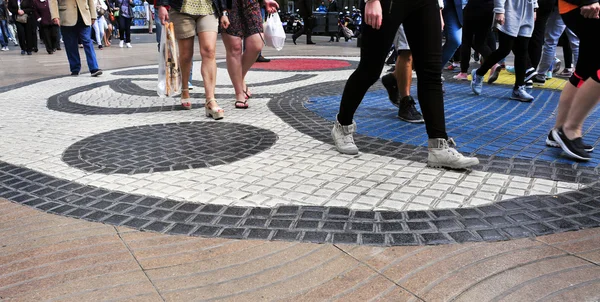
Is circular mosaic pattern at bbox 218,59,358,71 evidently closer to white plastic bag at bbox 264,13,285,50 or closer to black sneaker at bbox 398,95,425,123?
white plastic bag at bbox 264,13,285,50

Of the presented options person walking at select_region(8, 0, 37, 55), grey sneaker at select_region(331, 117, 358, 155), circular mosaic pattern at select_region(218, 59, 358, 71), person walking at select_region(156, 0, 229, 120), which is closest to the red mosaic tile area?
circular mosaic pattern at select_region(218, 59, 358, 71)

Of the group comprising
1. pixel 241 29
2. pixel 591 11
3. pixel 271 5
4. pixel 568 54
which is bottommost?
pixel 568 54

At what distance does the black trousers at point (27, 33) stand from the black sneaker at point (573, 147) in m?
15.0

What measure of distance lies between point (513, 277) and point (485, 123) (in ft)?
9.93

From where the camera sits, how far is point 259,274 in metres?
2.05

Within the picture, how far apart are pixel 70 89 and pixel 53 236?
5.50 metres

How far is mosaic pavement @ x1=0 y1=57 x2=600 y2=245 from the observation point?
251cm

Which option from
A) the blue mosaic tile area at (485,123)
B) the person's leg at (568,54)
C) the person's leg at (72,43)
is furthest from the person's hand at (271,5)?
the person's leg at (568,54)

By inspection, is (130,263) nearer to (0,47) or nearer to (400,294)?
(400,294)

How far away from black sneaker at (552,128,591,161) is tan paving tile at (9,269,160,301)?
3048 millimetres

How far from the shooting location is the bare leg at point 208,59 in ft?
16.3

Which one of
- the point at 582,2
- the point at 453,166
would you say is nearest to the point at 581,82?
the point at 582,2

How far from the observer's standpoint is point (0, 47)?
17969mm

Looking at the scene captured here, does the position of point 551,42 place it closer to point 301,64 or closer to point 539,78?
point 539,78
